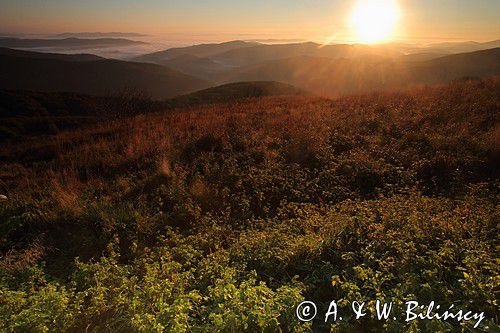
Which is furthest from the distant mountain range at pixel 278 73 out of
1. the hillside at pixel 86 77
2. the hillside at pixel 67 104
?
the hillside at pixel 67 104

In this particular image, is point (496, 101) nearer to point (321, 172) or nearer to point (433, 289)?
point (321, 172)

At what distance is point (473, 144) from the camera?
8875 millimetres

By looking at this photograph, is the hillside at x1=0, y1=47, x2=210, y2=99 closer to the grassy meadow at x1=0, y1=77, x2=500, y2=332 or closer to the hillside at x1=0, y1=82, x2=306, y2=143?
the hillside at x1=0, y1=82, x2=306, y2=143

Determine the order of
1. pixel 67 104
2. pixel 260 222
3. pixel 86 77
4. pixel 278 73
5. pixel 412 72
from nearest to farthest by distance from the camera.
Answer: pixel 260 222 < pixel 67 104 < pixel 412 72 < pixel 86 77 < pixel 278 73

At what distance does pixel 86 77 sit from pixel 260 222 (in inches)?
6788

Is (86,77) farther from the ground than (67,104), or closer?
farther from the ground

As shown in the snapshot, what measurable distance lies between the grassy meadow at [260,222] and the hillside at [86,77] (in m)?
134

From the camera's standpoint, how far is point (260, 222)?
605 centimetres

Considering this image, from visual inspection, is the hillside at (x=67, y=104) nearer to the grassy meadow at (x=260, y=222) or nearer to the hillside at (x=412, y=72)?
the hillside at (x=412, y=72)

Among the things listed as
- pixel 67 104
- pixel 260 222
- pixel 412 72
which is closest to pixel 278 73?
pixel 412 72

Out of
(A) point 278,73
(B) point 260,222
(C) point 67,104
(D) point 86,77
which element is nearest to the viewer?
(B) point 260,222

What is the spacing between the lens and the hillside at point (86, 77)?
5389 inches

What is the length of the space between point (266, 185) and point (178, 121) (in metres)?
8.18

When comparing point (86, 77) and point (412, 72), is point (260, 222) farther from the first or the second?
point (86, 77)
